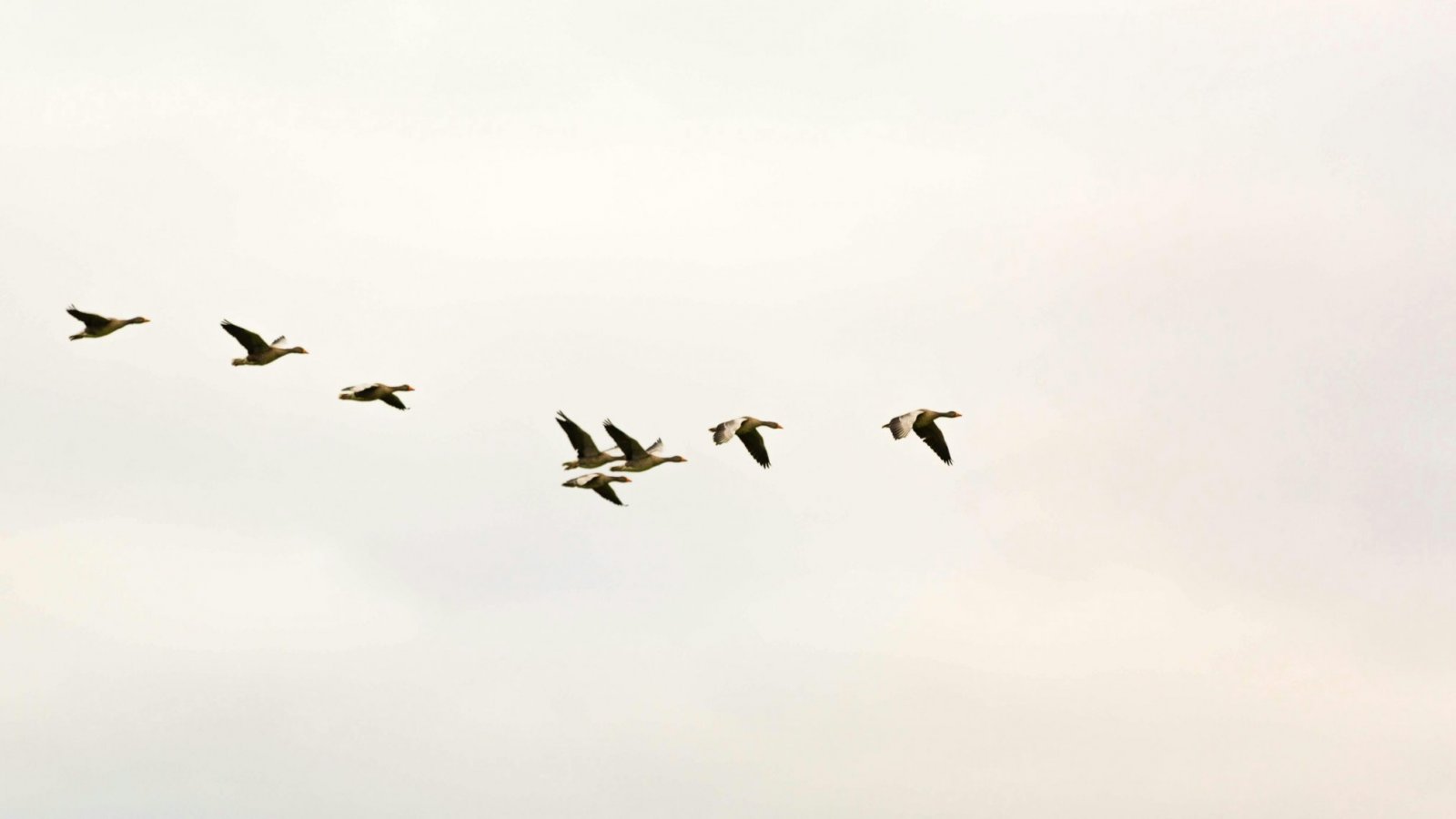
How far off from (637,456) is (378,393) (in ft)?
29.1

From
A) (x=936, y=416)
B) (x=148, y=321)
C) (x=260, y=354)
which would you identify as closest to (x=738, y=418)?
(x=936, y=416)

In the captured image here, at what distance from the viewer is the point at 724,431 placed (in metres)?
66.7

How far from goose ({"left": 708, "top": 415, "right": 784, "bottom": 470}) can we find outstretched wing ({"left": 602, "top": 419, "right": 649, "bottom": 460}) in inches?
93.6

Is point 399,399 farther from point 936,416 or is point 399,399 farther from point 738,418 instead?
point 936,416

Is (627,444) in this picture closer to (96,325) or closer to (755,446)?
(755,446)

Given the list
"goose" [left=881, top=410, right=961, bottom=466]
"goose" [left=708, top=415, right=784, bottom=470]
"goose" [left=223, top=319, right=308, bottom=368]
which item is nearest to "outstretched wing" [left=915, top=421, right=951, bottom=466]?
"goose" [left=881, top=410, right=961, bottom=466]

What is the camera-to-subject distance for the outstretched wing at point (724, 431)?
66312 mm

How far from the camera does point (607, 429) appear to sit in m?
67.0

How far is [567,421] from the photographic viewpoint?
6750 cm

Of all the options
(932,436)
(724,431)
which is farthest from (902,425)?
(724,431)

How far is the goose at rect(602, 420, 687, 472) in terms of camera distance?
6781 cm

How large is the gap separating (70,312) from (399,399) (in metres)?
9.93

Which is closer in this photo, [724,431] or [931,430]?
[724,431]

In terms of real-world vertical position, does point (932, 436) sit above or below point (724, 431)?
above
